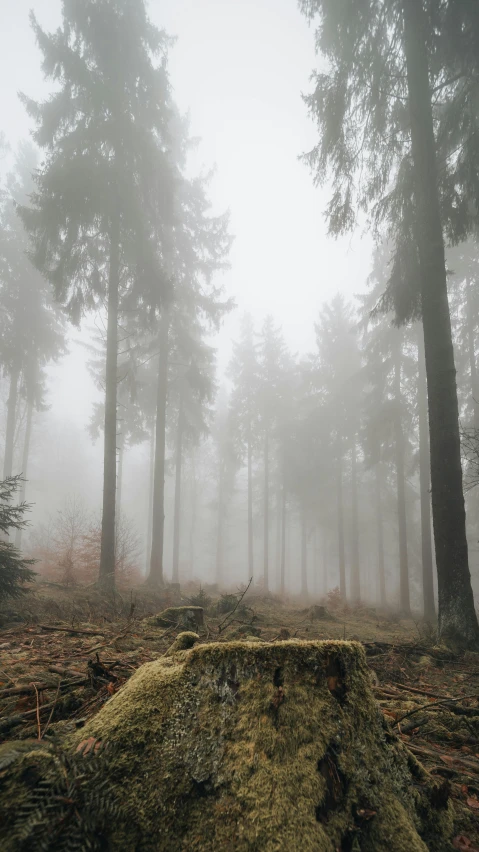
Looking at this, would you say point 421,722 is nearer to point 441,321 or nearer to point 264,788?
point 264,788

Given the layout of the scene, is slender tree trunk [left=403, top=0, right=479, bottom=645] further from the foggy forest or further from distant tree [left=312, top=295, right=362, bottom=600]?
distant tree [left=312, top=295, right=362, bottom=600]

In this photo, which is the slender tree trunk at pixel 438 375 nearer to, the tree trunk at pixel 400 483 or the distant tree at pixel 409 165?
the distant tree at pixel 409 165

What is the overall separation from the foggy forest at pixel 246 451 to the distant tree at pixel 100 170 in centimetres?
7

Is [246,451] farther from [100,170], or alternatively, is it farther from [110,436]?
[100,170]

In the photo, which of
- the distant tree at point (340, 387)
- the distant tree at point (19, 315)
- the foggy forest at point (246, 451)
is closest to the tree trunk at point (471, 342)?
the foggy forest at point (246, 451)

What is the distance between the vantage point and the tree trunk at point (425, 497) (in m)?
12.1

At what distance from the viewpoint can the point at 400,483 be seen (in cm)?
1506

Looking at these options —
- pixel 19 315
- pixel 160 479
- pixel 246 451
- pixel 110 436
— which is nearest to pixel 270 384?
pixel 246 451

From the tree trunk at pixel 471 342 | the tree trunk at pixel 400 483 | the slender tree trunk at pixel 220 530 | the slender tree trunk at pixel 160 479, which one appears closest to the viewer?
the slender tree trunk at pixel 160 479

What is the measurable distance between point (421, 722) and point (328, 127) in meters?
9.79

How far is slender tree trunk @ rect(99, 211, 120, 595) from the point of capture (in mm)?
9172

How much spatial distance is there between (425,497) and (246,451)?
12.2 metres

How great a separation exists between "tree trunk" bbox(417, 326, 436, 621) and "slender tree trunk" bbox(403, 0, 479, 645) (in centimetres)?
599

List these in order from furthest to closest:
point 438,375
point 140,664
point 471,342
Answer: point 471,342 → point 438,375 → point 140,664
